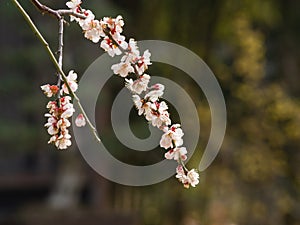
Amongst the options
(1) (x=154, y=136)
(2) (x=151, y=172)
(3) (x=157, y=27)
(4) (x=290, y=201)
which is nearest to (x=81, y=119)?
(1) (x=154, y=136)

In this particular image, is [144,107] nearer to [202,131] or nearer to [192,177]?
[192,177]

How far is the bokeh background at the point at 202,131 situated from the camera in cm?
347

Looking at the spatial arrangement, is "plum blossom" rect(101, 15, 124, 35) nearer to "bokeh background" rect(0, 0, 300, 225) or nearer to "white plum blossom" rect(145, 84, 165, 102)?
"white plum blossom" rect(145, 84, 165, 102)

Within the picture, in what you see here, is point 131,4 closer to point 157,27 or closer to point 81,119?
point 157,27

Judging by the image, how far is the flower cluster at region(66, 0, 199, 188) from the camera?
0.86m

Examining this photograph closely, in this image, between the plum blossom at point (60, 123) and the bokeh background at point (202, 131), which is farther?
the bokeh background at point (202, 131)

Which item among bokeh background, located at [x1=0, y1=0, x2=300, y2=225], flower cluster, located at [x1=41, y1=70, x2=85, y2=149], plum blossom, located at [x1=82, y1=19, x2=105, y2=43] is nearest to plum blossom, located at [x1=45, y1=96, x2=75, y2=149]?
flower cluster, located at [x1=41, y1=70, x2=85, y2=149]

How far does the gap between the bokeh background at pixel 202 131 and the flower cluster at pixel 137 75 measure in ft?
7.80

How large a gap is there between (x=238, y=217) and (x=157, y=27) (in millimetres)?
1612

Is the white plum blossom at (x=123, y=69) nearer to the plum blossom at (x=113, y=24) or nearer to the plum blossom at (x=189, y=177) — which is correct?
the plum blossom at (x=113, y=24)

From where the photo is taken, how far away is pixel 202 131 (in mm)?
4168

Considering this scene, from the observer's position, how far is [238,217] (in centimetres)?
478

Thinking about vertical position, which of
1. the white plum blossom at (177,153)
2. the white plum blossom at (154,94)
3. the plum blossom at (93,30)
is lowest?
the white plum blossom at (177,153)

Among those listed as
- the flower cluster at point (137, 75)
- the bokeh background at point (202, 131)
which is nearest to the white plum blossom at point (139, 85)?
the flower cluster at point (137, 75)
